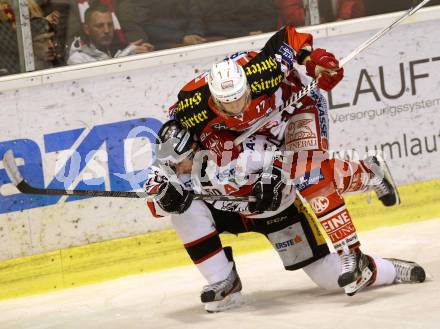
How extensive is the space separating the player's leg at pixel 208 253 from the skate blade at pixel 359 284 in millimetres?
631

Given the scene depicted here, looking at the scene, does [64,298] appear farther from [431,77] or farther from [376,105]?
[431,77]

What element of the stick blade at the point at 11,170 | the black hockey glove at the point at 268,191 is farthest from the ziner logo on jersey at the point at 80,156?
the black hockey glove at the point at 268,191

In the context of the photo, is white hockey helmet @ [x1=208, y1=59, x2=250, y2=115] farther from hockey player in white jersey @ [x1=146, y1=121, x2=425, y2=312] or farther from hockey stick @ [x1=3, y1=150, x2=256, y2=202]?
hockey stick @ [x1=3, y1=150, x2=256, y2=202]

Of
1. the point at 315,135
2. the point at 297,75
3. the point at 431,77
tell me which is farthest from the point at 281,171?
the point at 431,77

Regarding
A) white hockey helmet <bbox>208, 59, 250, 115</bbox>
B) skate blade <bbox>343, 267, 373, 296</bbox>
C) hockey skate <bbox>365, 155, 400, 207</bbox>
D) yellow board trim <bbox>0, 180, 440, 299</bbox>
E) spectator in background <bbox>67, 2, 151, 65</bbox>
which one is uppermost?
spectator in background <bbox>67, 2, 151, 65</bbox>

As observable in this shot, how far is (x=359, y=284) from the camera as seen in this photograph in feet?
13.6

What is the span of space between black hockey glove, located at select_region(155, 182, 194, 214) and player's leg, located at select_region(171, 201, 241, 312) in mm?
193

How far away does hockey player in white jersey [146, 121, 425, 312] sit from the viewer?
438cm

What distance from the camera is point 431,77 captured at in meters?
6.09

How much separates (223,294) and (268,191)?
22.4 inches

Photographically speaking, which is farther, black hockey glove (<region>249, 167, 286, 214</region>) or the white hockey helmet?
black hockey glove (<region>249, 167, 286, 214</region>)

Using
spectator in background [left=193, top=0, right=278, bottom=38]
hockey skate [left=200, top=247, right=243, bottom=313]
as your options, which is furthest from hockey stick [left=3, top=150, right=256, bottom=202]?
spectator in background [left=193, top=0, right=278, bottom=38]

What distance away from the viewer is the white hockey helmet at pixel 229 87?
13.3 ft

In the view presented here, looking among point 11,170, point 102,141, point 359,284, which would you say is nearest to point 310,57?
point 359,284
